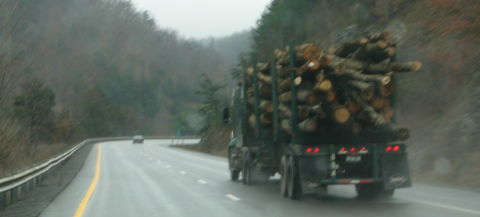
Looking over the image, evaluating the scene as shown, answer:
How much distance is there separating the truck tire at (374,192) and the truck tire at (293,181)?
1653mm

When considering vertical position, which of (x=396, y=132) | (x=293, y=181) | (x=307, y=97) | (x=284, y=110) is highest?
(x=307, y=97)

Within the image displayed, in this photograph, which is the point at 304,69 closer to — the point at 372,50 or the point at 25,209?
the point at 372,50

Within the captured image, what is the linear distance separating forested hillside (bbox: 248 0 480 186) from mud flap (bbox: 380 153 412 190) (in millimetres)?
5110

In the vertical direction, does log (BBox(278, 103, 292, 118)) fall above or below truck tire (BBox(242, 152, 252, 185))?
above

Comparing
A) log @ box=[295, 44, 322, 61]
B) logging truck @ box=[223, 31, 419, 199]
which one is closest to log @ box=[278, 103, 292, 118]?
logging truck @ box=[223, 31, 419, 199]

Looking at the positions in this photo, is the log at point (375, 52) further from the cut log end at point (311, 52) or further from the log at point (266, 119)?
the log at point (266, 119)

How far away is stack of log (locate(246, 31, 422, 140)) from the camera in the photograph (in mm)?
13828

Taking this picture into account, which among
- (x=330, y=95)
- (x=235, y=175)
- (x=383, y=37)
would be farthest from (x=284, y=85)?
(x=235, y=175)

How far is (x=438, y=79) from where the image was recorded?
2847 centimetres

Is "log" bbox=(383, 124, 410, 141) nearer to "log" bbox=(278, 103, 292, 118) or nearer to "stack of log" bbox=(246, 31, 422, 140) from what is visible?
"stack of log" bbox=(246, 31, 422, 140)

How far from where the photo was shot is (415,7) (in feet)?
107

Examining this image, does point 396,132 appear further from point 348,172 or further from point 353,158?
point 348,172

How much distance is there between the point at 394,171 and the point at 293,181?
6.91 ft

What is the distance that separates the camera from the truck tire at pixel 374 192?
1522 cm
